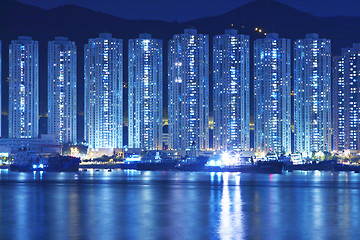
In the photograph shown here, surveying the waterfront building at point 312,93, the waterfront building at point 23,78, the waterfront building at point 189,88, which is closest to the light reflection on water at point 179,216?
the waterfront building at point 189,88

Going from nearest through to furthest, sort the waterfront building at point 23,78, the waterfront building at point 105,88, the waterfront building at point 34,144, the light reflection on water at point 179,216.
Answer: the light reflection on water at point 179,216 < the waterfront building at point 105,88 < the waterfront building at point 23,78 < the waterfront building at point 34,144

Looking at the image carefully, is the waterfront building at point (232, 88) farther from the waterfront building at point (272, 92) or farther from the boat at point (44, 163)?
the boat at point (44, 163)

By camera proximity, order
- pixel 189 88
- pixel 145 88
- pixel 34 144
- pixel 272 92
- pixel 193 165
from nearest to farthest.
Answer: pixel 193 165 < pixel 189 88 < pixel 272 92 < pixel 145 88 < pixel 34 144

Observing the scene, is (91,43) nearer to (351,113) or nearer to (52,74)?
(52,74)

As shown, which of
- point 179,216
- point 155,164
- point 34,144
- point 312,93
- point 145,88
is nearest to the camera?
point 179,216

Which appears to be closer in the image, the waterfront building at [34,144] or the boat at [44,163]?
the boat at [44,163]

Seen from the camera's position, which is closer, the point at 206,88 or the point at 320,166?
the point at 320,166

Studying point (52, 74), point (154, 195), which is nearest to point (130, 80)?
point (52, 74)

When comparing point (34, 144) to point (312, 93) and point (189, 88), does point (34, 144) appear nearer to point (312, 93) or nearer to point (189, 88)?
point (189, 88)

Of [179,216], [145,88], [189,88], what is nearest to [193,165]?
[189,88]
